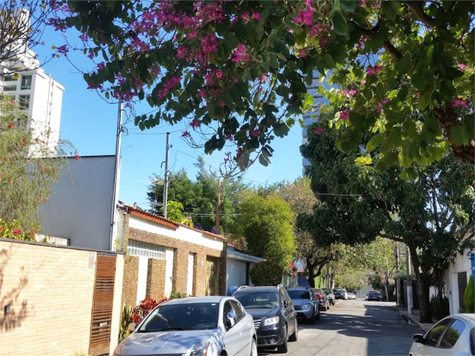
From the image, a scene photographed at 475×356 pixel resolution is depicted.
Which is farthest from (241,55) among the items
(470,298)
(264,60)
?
(470,298)

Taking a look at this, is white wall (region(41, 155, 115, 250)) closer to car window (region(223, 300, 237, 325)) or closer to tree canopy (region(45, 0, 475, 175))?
car window (region(223, 300, 237, 325))

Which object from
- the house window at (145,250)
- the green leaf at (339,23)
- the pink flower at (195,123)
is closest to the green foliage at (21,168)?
the house window at (145,250)

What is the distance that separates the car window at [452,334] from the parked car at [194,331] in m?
3.38

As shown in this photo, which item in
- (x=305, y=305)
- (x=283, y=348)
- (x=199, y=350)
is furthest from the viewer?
(x=305, y=305)

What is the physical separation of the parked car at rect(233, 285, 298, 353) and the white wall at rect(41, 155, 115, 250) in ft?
14.6

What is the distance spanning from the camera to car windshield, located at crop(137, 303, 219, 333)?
866cm

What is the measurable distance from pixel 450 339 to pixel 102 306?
8121mm

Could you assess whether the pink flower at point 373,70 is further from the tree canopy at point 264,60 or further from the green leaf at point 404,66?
the green leaf at point 404,66

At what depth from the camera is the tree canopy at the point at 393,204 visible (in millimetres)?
21047

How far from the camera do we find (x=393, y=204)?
2250 cm

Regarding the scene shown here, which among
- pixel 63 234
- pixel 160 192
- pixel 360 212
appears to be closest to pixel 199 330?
pixel 63 234

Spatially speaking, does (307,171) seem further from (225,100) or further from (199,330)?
(225,100)

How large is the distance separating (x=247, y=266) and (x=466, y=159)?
82.0 ft

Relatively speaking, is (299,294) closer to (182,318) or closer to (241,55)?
(182,318)
